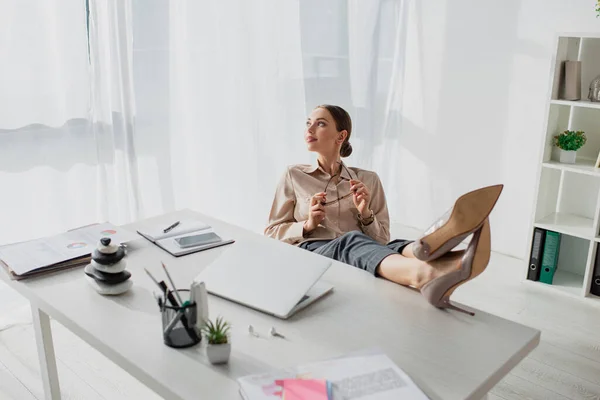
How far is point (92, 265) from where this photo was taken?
1.55m

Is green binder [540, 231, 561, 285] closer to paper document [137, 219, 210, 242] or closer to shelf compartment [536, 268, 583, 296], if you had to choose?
shelf compartment [536, 268, 583, 296]

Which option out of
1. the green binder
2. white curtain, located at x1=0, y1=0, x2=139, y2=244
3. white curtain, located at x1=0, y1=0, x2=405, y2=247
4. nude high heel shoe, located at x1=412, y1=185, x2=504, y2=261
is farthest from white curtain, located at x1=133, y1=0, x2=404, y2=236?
nude high heel shoe, located at x1=412, y1=185, x2=504, y2=261

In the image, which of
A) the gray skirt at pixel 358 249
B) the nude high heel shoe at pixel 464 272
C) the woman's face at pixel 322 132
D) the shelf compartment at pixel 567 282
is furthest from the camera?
the shelf compartment at pixel 567 282

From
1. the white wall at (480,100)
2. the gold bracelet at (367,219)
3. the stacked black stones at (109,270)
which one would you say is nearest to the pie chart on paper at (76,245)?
the stacked black stones at (109,270)

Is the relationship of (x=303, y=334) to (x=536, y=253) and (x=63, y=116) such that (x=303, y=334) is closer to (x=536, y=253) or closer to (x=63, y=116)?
(x=63, y=116)

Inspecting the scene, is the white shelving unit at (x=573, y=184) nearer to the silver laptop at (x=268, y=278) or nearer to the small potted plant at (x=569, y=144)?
the small potted plant at (x=569, y=144)

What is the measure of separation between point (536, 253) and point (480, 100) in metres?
0.90

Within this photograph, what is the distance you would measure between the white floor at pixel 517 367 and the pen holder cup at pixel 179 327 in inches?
31.8

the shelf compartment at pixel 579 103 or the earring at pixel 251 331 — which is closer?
the earring at pixel 251 331

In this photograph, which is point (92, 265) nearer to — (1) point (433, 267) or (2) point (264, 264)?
(2) point (264, 264)

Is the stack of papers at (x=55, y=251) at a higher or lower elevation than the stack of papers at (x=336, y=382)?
higher

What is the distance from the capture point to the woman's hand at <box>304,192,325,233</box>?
2.11 m

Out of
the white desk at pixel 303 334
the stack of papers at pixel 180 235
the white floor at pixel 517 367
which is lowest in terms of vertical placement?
the white floor at pixel 517 367

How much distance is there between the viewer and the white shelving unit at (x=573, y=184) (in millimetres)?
2752
